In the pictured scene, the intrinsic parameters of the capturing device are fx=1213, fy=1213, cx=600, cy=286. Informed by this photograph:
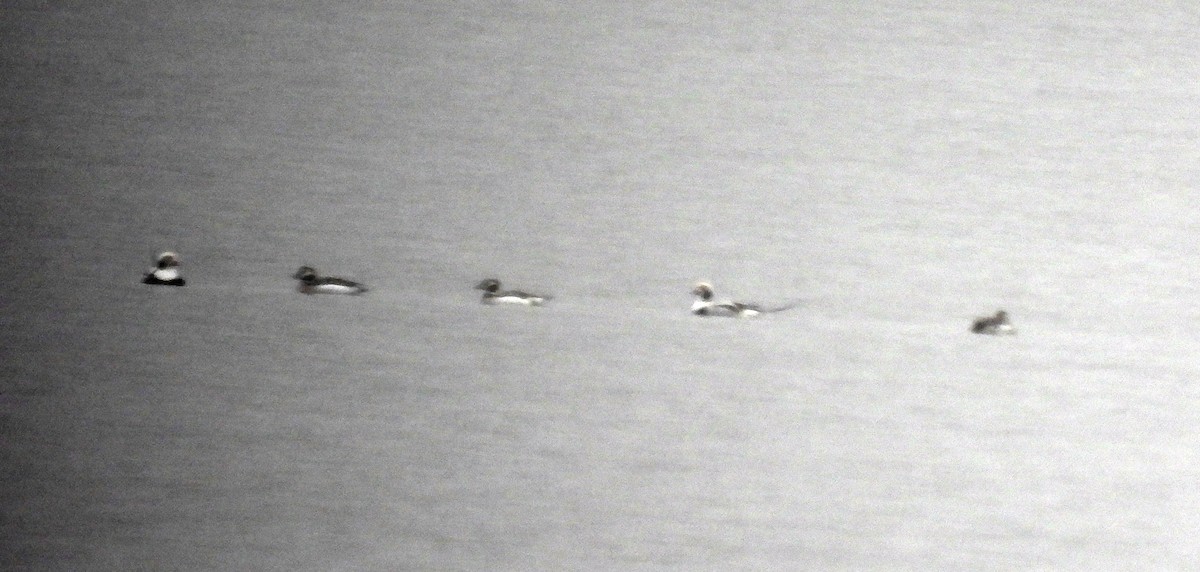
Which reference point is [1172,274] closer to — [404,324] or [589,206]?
[589,206]

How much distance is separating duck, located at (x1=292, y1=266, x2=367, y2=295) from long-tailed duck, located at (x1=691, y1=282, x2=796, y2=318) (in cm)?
98

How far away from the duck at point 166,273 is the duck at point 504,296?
34.3 inches

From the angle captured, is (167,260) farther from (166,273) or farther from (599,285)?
(599,285)

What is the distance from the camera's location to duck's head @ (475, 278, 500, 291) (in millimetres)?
3543

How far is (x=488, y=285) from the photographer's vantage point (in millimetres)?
3543

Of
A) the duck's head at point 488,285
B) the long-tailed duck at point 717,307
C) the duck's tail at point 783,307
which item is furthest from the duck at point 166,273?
the duck's tail at point 783,307

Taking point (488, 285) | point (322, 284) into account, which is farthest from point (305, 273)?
point (488, 285)

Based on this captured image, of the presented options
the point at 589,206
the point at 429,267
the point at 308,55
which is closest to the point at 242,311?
the point at 429,267

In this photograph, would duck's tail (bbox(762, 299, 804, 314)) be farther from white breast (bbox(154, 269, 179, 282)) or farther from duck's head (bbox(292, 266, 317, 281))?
white breast (bbox(154, 269, 179, 282))

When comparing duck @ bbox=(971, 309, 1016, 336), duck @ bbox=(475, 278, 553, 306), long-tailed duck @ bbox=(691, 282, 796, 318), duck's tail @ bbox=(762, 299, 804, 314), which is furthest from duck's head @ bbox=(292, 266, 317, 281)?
duck @ bbox=(971, 309, 1016, 336)

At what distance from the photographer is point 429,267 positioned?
3584 millimetres

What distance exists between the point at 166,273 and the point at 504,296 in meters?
0.99

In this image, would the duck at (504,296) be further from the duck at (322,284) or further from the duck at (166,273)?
the duck at (166,273)

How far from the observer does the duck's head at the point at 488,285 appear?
3.54 meters
